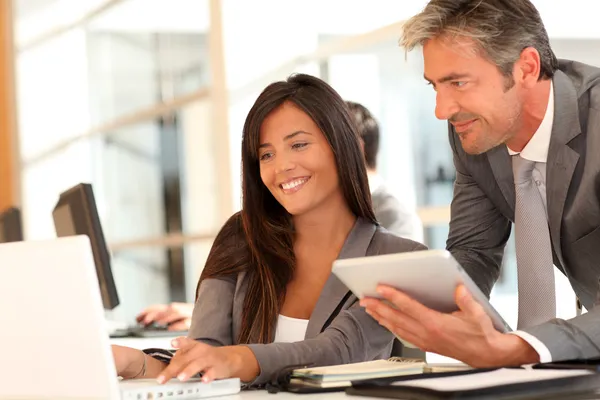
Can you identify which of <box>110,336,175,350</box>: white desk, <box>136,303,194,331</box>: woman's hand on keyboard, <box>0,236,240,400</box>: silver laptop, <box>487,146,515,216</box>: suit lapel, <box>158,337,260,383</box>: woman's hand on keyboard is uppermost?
<box>487,146,515,216</box>: suit lapel

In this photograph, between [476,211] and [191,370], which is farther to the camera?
[476,211]

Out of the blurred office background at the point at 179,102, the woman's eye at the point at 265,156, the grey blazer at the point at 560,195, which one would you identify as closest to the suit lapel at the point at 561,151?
the grey blazer at the point at 560,195

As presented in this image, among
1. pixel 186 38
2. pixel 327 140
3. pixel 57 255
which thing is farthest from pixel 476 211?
pixel 186 38

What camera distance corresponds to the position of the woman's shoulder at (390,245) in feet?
7.54

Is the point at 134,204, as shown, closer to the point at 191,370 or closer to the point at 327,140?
the point at 327,140

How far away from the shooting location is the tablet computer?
1.55 m

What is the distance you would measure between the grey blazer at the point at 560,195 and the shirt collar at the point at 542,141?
4cm

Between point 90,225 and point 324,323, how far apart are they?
0.85m

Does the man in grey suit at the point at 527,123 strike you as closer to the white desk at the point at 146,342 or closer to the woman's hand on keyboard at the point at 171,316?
the white desk at the point at 146,342

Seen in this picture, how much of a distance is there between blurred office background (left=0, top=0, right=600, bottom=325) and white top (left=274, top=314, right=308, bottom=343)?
120 cm

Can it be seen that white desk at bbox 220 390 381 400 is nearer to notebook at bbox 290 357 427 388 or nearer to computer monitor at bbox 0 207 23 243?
notebook at bbox 290 357 427 388

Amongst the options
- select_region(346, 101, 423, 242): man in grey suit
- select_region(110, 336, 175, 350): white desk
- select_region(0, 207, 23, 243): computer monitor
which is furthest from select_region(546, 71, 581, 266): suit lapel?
select_region(0, 207, 23, 243): computer monitor

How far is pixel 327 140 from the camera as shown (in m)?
2.40

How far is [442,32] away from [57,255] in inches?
43.0
